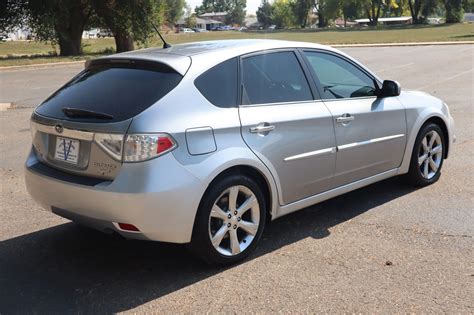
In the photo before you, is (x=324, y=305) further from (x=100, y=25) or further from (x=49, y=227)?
(x=100, y=25)

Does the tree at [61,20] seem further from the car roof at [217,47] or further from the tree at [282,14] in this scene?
the tree at [282,14]

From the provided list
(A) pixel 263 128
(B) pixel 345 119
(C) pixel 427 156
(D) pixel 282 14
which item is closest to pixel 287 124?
(A) pixel 263 128

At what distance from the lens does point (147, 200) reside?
3498 millimetres

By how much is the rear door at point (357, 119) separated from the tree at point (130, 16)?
26.8 m

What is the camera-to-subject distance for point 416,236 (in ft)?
14.9

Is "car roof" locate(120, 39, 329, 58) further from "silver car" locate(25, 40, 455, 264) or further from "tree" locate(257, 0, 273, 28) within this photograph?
"tree" locate(257, 0, 273, 28)

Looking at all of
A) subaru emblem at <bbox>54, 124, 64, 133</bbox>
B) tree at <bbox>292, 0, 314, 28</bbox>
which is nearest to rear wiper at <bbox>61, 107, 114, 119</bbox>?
subaru emblem at <bbox>54, 124, 64, 133</bbox>

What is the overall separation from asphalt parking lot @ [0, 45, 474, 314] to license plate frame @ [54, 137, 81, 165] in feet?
2.76

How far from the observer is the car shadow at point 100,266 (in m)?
3.59

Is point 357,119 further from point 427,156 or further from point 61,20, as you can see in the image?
point 61,20

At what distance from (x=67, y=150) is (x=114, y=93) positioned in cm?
54

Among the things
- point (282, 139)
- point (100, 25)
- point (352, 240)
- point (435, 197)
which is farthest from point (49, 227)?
point (100, 25)

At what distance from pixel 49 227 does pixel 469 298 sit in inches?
140

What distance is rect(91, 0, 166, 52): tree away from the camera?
3061 centimetres
